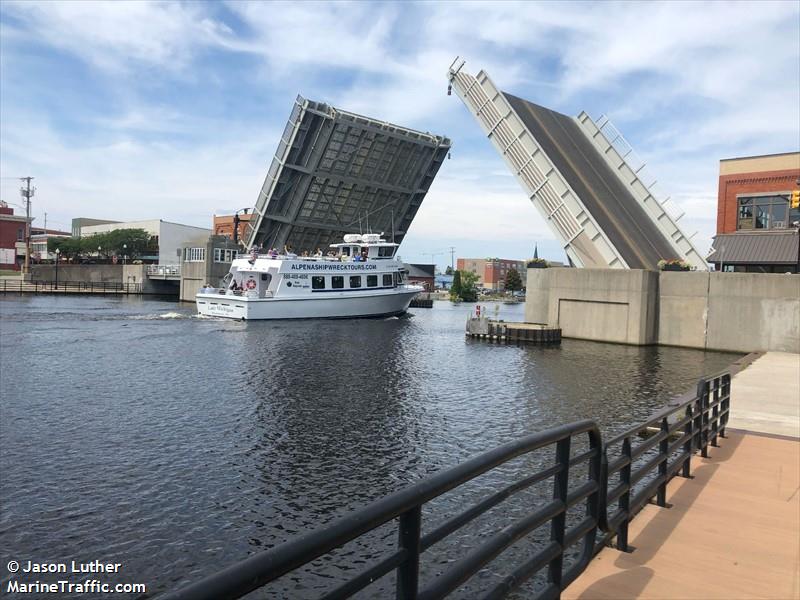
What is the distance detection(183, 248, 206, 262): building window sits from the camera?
62431 millimetres

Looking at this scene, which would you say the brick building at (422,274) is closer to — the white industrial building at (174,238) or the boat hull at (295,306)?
the white industrial building at (174,238)

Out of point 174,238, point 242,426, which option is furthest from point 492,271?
point 242,426

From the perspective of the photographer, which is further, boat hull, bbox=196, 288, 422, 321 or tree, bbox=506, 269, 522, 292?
tree, bbox=506, 269, 522, 292

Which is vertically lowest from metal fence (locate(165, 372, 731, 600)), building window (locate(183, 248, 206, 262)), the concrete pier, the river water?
the river water

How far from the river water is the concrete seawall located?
1595mm

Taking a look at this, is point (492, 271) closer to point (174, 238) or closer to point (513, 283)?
point (513, 283)

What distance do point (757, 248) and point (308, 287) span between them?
26126 mm

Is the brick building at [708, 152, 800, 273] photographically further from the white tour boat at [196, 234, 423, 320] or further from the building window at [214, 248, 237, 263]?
the building window at [214, 248, 237, 263]

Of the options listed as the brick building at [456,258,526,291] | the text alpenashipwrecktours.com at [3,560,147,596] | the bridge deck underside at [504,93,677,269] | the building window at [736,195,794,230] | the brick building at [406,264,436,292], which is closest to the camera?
the text alpenashipwrecktours.com at [3,560,147,596]

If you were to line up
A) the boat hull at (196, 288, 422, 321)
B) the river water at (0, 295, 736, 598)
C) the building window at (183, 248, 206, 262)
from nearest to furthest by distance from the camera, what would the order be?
the river water at (0, 295, 736, 598), the boat hull at (196, 288, 422, 321), the building window at (183, 248, 206, 262)

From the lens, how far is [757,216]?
1319 inches

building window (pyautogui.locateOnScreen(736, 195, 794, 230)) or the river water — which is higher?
building window (pyautogui.locateOnScreen(736, 195, 794, 230))

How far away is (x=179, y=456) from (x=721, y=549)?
8510 mm

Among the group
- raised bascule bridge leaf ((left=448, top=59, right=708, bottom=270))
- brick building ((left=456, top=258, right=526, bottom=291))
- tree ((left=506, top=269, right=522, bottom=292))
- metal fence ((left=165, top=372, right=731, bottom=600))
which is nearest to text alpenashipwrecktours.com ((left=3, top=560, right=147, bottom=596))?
metal fence ((left=165, top=372, right=731, bottom=600))
